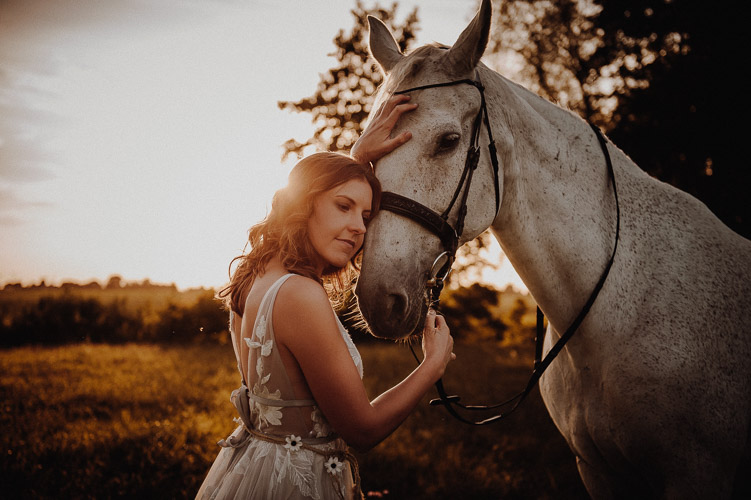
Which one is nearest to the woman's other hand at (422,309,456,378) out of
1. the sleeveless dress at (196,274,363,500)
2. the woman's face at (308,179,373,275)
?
the sleeveless dress at (196,274,363,500)

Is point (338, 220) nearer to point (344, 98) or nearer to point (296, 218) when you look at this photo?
point (296, 218)

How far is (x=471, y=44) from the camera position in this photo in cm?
204

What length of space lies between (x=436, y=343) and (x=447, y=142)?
36.2 inches

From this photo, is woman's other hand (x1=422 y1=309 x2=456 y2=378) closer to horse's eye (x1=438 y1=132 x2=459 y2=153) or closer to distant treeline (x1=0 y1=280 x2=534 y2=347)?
horse's eye (x1=438 y1=132 x2=459 y2=153)

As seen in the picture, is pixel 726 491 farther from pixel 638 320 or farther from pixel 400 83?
pixel 400 83

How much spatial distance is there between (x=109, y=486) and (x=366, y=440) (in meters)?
4.01

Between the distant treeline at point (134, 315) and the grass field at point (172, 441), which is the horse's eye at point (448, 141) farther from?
the distant treeline at point (134, 315)

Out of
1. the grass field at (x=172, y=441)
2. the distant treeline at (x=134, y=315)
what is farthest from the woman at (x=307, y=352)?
the distant treeline at (x=134, y=315)

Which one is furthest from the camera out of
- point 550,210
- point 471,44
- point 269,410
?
point 550,210

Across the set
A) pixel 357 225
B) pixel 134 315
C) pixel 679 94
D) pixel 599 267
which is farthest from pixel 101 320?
pixel 679 94

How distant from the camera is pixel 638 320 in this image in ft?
6.86

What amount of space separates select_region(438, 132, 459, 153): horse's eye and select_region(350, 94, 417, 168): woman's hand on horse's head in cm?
16

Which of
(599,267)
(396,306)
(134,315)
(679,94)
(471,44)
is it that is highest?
(679,94)

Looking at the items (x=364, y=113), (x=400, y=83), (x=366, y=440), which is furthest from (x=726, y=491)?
(x=364, y=113)
